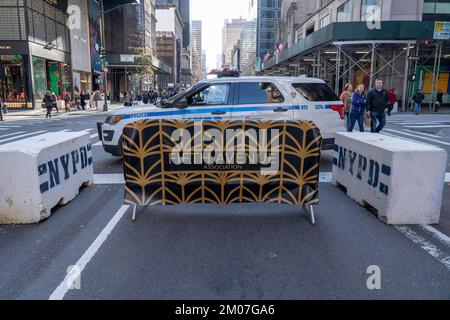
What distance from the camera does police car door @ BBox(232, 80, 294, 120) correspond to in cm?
826

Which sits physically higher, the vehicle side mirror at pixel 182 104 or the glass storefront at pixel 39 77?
the glass storefront at pixel 39 77

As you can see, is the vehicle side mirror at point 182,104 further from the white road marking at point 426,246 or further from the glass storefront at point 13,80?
the glass storefront at point 13,80

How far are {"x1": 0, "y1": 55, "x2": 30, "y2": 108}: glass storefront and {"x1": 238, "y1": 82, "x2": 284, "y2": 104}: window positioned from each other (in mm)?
26917

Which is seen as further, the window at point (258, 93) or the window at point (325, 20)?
the window at point (325, 20)

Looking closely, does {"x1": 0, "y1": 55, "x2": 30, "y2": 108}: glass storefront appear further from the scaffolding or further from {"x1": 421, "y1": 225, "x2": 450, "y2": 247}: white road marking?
{"x1": 421, "y1": 225, "x2": 450, "y2": 247}: white road marking

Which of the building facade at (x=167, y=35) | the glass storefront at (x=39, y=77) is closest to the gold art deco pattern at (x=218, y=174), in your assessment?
the glass storefront at (x=39, y=77)

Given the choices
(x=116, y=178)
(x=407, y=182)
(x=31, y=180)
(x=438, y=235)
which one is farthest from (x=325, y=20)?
(x=31, y=180)

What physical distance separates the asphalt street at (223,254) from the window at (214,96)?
3.12 metres

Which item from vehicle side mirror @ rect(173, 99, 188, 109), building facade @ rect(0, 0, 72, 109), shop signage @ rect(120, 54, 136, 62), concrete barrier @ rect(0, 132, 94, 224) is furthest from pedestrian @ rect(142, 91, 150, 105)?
concrete barrier @ rect(0, 132, 94, 224)

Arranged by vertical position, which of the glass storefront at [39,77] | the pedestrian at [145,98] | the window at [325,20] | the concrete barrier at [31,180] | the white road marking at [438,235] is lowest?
the white road marking at [438,235]

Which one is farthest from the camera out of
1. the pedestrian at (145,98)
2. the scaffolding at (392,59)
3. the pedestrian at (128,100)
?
the pedestrian at (145,98)

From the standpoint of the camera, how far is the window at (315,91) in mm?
8586

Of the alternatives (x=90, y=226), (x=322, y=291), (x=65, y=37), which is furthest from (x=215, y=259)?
(x=65, y=37)

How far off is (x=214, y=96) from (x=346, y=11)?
34.9m
